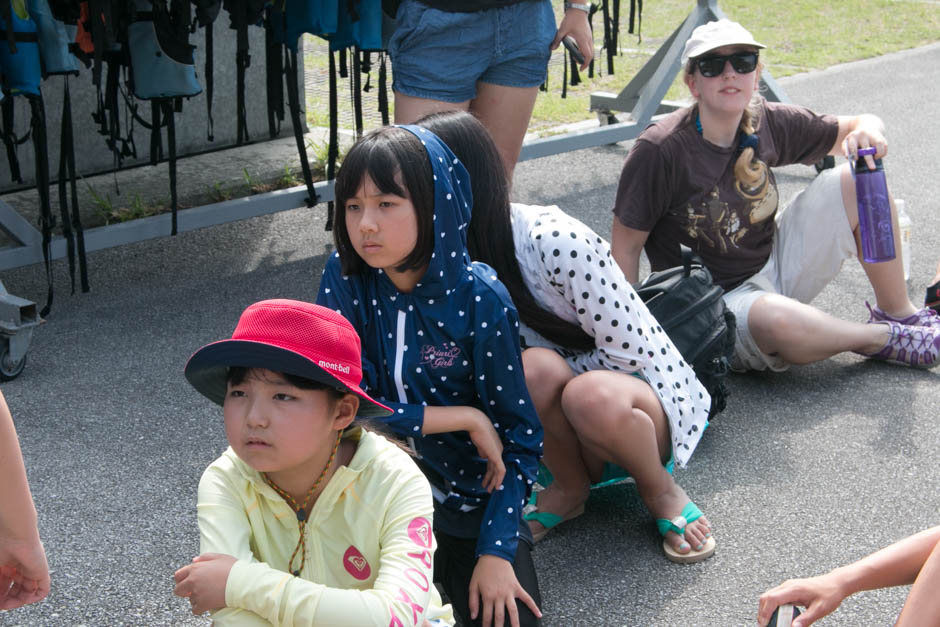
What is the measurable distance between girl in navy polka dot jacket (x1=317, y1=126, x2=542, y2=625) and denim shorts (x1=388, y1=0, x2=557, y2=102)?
58.4 inches

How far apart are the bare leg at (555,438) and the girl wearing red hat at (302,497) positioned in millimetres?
675

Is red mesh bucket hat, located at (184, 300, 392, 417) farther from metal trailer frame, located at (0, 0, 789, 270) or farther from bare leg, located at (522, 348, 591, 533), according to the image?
metal trailer frame, located at (0, 0, 789, 270)

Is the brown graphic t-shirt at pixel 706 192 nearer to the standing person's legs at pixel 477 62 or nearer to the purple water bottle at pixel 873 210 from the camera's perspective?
the purple water bottle at pixel 873 210

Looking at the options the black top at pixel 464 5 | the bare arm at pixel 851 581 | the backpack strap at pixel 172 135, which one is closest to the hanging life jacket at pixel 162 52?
the backpack strap at pixel 172 135

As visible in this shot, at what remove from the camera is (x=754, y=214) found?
3434 millimetres

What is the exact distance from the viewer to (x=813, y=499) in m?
2.86

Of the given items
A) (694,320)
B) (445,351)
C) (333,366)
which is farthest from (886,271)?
(333,366)

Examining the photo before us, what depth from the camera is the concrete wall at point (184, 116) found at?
17.5ft

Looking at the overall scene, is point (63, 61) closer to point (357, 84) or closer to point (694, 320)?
point (357, 84)

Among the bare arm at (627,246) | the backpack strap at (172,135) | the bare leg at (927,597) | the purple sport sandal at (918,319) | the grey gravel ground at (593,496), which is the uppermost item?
the backpack strap at (172,135)

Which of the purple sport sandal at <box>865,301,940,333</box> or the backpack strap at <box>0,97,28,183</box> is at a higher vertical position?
the backpack strap at <box>0,97,28,183</box>

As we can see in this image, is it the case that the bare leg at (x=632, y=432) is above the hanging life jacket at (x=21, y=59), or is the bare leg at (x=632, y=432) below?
below

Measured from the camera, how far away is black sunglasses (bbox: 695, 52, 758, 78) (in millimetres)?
3338

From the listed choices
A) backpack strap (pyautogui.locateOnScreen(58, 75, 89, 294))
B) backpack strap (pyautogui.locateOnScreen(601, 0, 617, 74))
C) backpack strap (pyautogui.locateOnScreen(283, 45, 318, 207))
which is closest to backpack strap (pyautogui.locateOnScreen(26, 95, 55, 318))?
backpack strap (pyautogui.locateOnScreen(58, 75, 89, 294))
